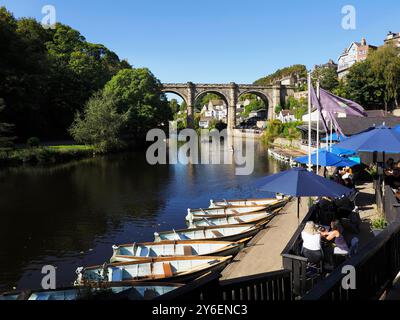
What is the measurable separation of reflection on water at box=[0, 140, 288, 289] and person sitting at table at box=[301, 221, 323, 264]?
27.6 feet

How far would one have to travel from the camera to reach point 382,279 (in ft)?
16.6

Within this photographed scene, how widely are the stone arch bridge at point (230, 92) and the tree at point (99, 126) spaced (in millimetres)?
49950

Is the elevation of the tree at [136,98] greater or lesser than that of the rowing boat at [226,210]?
greater

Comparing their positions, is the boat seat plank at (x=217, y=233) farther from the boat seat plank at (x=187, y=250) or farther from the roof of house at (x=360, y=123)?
the roof of house at (x=360, y=123)

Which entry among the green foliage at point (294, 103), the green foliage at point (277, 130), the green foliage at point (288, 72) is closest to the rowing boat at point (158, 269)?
the green foliage at point (277, 130)

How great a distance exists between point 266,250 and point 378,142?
4409 millimetres

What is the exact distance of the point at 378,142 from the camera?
31.1ft

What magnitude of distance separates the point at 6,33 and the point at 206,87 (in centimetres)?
6664

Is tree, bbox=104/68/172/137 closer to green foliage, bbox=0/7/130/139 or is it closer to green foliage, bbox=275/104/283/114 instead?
green foliage, bbox=0/7/130/139

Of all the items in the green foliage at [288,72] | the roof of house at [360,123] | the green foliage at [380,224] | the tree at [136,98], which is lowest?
the green foliage at [380,224]

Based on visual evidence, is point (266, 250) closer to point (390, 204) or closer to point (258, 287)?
point (390, 204)

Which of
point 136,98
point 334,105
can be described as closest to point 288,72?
point 136,98

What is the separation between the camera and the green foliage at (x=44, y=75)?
47531mm
